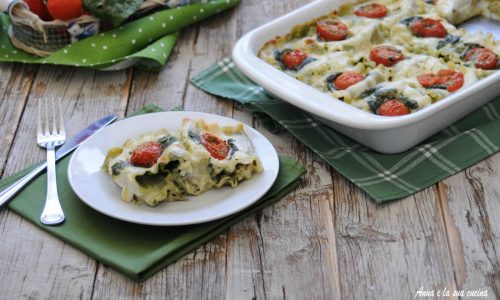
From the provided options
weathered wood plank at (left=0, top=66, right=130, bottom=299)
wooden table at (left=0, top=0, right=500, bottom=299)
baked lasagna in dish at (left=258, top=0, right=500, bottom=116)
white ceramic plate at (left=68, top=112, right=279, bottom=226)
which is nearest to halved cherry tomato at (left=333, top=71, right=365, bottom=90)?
baked lasagna in dish at (left=258, top=0, right=500, bottom=116)

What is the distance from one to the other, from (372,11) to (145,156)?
137 centimetres

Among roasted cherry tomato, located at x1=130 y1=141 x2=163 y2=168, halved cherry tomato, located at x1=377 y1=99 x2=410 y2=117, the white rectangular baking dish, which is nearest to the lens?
roasted cherry tomato, located at x1=130 y1=141 x2=163 y2=168

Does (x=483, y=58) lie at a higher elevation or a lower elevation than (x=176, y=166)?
lower

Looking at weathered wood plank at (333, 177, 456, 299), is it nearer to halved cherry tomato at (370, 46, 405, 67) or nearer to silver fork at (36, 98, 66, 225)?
halved cherry tomato at (370, 46, 405, 67)

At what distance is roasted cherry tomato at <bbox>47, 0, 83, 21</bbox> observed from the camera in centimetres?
319

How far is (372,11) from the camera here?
3.22 metres

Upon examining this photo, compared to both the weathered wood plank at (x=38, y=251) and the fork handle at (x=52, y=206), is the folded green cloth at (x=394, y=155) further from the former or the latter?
the fork handle at (x=52, y=206)

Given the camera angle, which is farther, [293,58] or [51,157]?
[293,58]

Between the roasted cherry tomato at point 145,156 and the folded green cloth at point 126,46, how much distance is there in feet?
3.10

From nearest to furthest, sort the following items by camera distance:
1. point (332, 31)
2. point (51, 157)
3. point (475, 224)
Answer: point (475, 224) < point (51, 157) < point (332, 31)

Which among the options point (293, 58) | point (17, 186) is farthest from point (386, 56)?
point (17, 186)

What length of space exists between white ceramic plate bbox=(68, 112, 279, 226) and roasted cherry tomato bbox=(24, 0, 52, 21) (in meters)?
0.97

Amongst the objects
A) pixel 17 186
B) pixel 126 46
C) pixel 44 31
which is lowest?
pixel 126 46

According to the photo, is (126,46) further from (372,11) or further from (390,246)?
(390,246)
